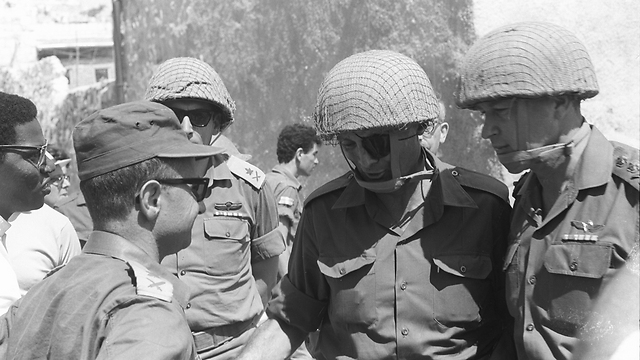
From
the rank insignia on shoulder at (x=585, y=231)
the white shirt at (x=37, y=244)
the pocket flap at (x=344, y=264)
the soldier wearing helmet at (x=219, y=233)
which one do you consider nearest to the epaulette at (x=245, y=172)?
the soldier wearing helmet at (x=219, y=233)

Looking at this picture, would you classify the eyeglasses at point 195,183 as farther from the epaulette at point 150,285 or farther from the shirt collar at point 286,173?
the shirt collar at point 286,173

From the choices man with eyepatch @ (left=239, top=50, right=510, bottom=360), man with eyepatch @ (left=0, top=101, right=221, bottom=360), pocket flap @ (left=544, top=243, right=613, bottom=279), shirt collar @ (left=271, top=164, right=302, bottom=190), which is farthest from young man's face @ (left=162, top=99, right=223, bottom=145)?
shirt collar @ (left=271, top=164, right=302, bottom=190)

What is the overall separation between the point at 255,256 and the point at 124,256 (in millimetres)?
2204

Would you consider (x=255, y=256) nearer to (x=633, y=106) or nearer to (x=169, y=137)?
(x=169, y=137)

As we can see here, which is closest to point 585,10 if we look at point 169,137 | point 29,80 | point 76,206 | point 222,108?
point 222,108

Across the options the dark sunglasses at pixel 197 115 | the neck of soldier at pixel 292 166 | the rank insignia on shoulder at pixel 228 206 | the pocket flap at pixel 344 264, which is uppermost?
the dark sunglasses at pixel 197 115

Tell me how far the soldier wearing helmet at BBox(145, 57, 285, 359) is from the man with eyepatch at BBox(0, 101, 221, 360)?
157 cm

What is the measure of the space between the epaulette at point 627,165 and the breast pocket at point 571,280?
206 mm

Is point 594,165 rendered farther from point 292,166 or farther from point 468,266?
point 292,166

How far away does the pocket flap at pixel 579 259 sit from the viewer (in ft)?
7.29

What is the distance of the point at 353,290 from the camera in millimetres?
2734

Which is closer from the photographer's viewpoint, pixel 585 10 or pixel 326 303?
pixel 326 303

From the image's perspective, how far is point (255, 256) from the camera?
4.18 meters

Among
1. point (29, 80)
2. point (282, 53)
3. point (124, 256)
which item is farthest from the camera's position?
point (29, 80)
